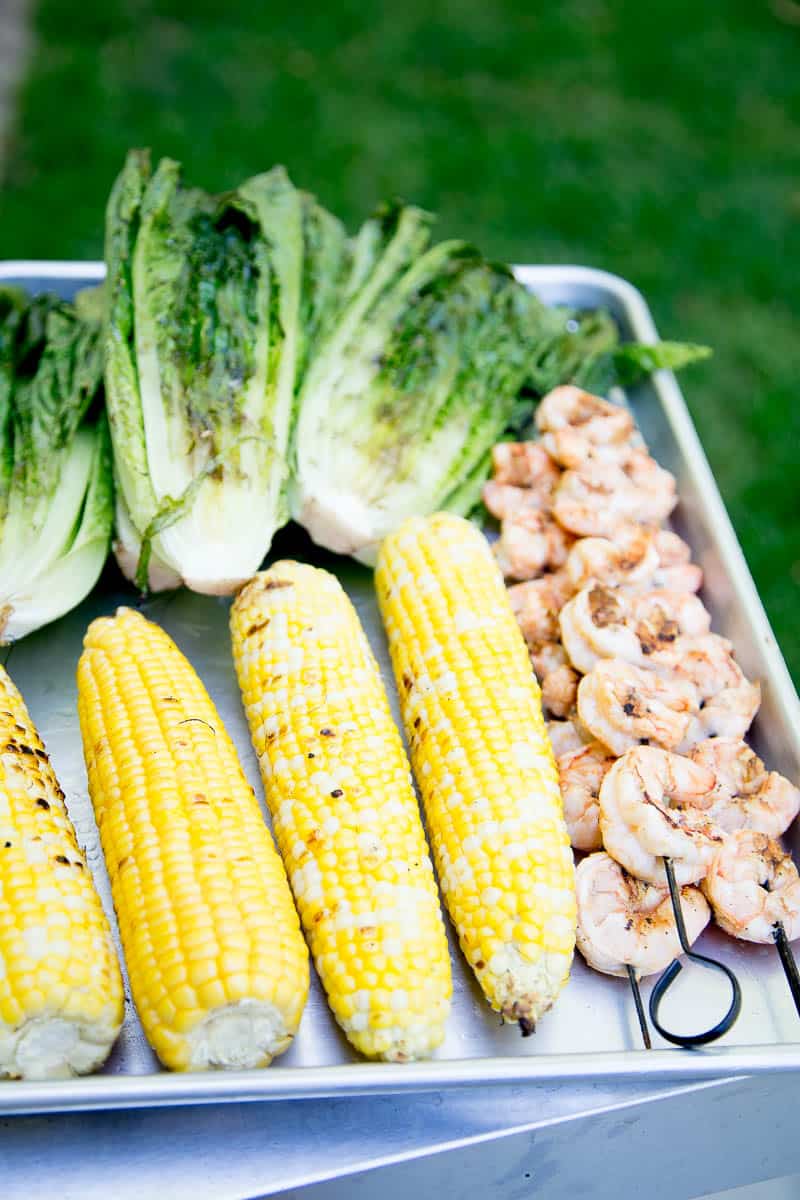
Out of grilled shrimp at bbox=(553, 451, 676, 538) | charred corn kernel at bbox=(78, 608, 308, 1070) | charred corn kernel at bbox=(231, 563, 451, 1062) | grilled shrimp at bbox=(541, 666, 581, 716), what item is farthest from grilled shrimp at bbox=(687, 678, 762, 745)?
charred corn kernel at bbox=(78, 608, 308, 1070)

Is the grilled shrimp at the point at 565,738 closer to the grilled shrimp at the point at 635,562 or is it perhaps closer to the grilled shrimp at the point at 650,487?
the grilled shrimp at the point at 635,562

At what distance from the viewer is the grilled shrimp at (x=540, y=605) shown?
2.88 m

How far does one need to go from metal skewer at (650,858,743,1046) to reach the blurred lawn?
339cm

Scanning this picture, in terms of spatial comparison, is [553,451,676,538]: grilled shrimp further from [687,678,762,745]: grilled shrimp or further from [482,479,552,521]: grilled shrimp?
[687,678,762,745]: grilled shrimp

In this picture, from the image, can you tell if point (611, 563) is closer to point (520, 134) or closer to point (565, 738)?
point (565, 738)

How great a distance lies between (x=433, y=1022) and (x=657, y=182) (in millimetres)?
6726

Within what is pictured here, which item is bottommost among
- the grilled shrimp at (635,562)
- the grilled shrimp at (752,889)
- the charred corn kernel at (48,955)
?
the charred corn kernel at (48,955)

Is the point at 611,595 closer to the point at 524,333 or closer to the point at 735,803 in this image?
the point at 735,803

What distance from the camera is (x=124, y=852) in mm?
2104

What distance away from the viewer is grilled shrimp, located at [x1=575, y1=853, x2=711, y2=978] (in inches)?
86.8

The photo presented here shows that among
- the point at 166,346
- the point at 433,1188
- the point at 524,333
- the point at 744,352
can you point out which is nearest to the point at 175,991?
the point at 433,1188

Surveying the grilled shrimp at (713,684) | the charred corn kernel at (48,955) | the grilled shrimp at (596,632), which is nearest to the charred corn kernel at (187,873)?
the charred corn kernel at (48,955)

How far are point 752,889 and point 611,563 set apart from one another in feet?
3.27

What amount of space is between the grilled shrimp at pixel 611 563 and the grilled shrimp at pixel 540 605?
47 mm
